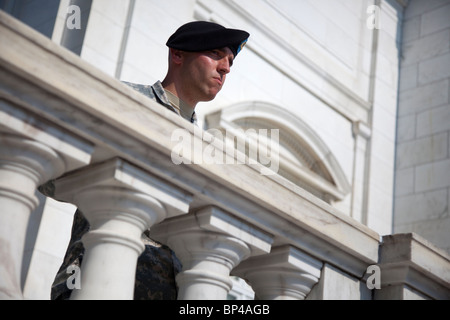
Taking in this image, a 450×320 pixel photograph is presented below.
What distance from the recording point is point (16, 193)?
305 cm

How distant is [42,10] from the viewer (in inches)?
392

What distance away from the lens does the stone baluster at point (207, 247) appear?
3.53 metres

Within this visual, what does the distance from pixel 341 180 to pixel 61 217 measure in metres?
5.62

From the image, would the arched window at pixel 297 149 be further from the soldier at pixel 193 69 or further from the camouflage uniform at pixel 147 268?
the camouflage uniform at pixel 147 268

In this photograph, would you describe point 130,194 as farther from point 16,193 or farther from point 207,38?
point 207,38

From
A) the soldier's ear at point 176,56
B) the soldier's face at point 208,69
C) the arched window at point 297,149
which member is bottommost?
the soldier's face at point 208,69

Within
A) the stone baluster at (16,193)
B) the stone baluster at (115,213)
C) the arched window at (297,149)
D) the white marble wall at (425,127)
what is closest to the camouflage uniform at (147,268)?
the stone baluster at (115,213)

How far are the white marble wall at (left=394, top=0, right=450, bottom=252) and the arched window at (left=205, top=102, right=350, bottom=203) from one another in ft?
4.51

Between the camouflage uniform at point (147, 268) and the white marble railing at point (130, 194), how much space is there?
0.30 metres

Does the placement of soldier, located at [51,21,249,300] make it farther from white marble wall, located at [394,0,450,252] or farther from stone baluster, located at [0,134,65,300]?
white marble wall, located at [394,0,450,252]

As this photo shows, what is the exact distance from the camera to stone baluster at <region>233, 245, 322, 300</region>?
3.90 meters

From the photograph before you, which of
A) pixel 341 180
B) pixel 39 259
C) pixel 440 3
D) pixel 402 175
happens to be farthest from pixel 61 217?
pixel 440 3

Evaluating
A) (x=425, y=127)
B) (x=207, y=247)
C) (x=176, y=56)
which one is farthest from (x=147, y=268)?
(x=425, y=127)

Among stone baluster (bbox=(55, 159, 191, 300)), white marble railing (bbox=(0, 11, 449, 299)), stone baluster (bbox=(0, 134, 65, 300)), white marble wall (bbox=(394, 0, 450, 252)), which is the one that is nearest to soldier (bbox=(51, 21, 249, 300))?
white marble railing (bbox=(0, 11, 449, 299))
